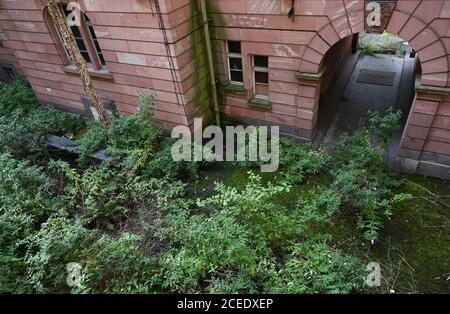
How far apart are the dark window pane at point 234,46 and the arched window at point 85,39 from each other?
3886 millimetres

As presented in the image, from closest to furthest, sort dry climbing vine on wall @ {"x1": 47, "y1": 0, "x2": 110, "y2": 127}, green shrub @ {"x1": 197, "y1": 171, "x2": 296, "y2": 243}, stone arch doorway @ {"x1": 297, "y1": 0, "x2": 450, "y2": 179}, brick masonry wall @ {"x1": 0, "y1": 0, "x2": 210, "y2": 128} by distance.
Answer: green shrub @ {"x1": 197, "y1": 171, "x2": 296, "y2": 243} < stone arch doorway @ {"x1": 297, "y1": 0, "x2": 450, "y2": 179} < dry climbing vine on wall @ {"x1": 47, "y1": 0, "x2": 110, "y2": 127} < brick masonry wall @ {"x1": 0, "y1": 0, "x2": 210, "y2": 128}

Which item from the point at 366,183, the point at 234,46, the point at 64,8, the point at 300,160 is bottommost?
the point at 300,160

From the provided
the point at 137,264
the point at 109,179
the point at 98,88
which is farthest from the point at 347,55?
the point at 137,264

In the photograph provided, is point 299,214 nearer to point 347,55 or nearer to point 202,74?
point 202,74

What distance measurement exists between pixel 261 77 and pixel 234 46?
114cm

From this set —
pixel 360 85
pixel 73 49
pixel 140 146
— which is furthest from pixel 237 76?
pixel 360 85

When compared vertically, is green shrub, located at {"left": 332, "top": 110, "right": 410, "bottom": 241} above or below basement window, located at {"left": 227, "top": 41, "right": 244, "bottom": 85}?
below

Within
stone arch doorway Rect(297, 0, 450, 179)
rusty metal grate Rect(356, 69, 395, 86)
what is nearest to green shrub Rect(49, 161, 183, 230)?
stone arch doorway Rect(297, 0, 450, 179)

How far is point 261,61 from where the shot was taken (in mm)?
8219

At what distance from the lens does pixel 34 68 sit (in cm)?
1091

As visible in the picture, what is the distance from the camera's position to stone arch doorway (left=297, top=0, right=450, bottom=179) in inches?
233

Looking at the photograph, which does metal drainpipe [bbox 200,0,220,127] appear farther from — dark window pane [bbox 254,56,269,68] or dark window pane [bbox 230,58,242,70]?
dark window pane [bbox 254,56,269,68]

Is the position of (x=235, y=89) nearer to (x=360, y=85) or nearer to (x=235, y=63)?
(x=235, y=63)

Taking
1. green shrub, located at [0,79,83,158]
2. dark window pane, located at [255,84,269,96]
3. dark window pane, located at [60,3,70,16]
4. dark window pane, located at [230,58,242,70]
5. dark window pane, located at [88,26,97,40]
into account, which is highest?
dark window pane, located at [60,3,70,16]
